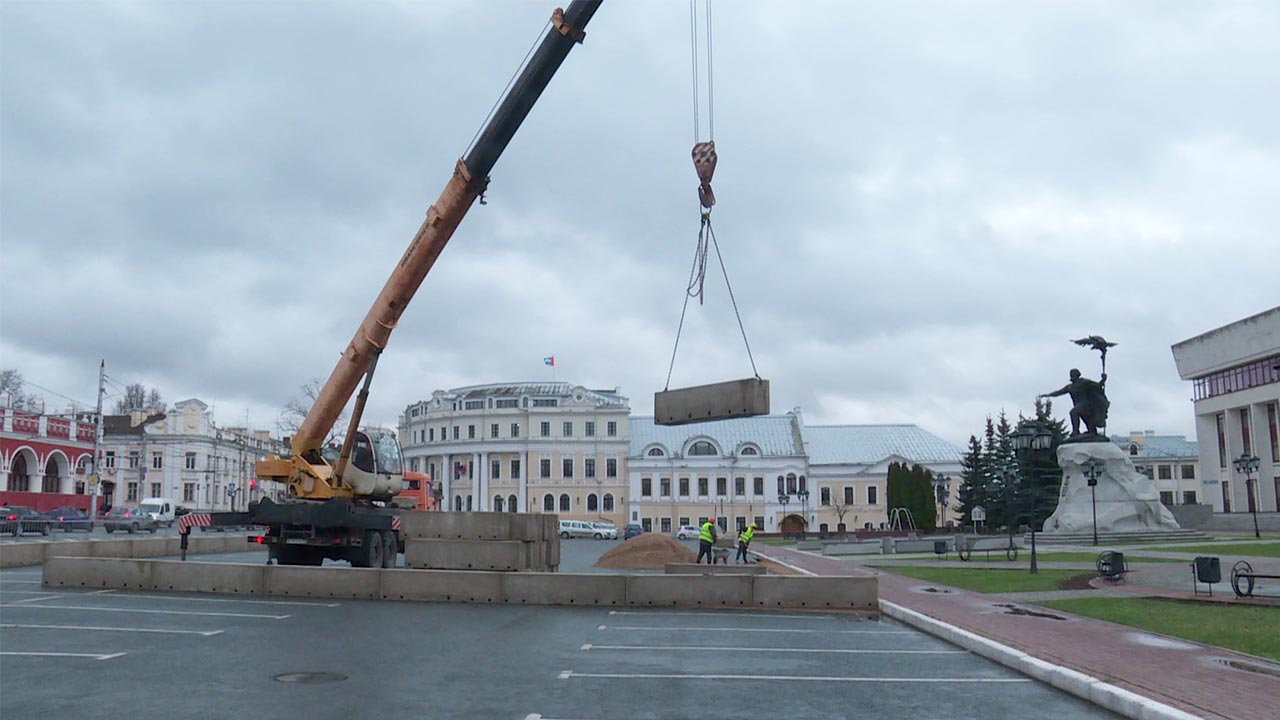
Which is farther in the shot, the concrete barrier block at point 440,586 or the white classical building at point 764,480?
the white classical building at point 764,480

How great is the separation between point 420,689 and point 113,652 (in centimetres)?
456

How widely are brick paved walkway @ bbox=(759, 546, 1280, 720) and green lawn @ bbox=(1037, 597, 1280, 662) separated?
40 cm

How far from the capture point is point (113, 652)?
1175 cm

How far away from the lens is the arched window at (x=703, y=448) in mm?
94750

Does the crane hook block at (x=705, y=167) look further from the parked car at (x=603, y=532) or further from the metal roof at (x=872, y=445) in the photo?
the metal roof at (x=872, y=445)

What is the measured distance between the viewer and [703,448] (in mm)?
94812

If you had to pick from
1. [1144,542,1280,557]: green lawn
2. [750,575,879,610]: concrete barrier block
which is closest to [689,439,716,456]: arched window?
[1144,542,1280,557]: green lawn

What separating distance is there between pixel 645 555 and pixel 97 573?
21.1m

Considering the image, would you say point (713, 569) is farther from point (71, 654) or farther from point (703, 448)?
point (703, 448)

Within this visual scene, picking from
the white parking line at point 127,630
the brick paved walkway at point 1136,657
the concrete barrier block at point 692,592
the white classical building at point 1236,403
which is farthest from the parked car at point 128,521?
the white classical building at point 1236,403

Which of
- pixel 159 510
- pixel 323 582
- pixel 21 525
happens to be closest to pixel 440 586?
pixel 323 582

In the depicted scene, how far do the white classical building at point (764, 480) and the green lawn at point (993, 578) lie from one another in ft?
203

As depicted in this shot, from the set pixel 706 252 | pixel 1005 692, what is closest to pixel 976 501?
pixel 706 252

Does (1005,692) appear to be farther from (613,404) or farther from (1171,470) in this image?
(1171,470)
